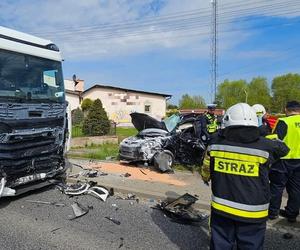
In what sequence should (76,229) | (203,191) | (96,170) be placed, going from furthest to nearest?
1. (96,170)
2. (203,191)
3. (76,229)

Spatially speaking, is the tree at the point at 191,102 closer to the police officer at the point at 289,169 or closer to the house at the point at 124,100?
the house at the point at 124,100

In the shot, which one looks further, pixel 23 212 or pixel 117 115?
pixel 117 115

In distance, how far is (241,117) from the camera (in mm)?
3389

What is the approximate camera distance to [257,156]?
130 inches

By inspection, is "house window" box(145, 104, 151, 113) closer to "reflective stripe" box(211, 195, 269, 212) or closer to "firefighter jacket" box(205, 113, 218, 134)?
"firefighter jacket" box(205, 113, 218, 134)

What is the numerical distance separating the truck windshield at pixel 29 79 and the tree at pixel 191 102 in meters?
60.9

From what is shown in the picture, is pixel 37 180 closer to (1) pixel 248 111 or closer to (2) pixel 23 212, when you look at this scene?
(2) pixel 23 212

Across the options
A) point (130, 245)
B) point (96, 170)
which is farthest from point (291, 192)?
point (96, 170)

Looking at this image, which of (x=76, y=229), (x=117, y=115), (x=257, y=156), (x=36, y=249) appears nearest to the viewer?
(x=257, y=156)

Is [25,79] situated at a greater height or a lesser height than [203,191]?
greater

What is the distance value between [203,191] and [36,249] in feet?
13.1

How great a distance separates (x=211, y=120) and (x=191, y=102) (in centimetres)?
6049

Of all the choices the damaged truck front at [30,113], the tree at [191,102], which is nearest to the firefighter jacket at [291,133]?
the damaged truck front at [30,113]

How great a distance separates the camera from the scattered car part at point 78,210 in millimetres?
6359
